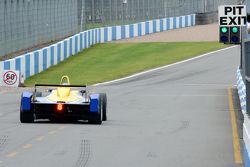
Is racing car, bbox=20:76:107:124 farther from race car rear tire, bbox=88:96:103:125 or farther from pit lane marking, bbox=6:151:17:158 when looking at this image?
pit lane marking, bbox=6:151:17:158

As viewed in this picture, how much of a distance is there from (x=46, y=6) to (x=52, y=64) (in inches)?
351

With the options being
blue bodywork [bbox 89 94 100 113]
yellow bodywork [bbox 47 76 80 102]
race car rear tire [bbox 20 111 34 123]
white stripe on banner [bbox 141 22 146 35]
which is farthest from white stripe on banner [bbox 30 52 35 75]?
white stripe on banner [bbox 141 22 146 35]

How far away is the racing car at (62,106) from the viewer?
741 inches

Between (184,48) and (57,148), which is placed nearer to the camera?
(57,148)

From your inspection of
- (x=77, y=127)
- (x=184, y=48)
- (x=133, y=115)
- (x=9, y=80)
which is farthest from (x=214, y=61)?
(x=77, y=127)

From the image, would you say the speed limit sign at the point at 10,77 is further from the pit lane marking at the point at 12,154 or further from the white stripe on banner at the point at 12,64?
the pit lane marking at the point at 12,154

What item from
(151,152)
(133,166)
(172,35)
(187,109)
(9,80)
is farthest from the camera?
(172,35)

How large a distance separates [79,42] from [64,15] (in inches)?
256

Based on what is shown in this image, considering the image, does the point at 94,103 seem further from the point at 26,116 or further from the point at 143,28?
the point at 143,28

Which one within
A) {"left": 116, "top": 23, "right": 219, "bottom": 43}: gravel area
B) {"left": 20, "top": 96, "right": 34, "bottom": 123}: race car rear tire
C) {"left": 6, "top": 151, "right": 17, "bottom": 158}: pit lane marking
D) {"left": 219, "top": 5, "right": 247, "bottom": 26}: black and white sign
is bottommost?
{"left": 116, "top": 23, "right": 219, "bottom": 43}: gravel area

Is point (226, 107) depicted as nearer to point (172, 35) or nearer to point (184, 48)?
point (184, 48)

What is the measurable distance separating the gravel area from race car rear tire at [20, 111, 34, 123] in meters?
39.6

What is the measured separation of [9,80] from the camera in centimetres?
3325

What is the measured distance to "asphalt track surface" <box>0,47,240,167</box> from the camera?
1298cm
